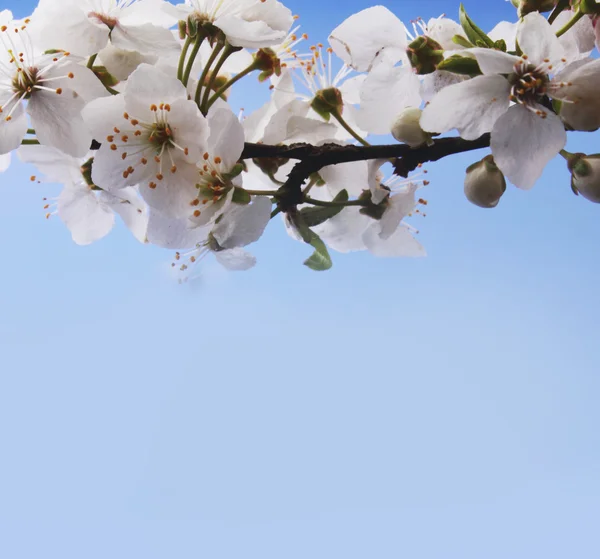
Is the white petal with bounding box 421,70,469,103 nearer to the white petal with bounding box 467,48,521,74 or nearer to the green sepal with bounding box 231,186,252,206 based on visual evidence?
the white petal with bounding box 467,48,521,74

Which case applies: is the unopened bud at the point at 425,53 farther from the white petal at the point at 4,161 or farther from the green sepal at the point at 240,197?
the white petal at the point at 4,161

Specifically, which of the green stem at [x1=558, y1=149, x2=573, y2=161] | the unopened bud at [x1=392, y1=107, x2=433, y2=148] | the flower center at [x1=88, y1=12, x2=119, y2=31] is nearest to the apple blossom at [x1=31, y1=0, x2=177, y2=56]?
the flower center at [x1=88, y1=12, x2=119, y2=31]

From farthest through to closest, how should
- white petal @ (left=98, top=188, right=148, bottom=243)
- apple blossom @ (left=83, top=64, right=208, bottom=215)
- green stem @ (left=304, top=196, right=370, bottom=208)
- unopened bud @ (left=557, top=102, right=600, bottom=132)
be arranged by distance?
1. white petal @ (left=98, top=188, right=148, bottom=243)
2. green stem @ (left=304, top=196, right=370, bottom=208)
3. apple blossom @ (left=83, top=64, right=208, bottom=215)
4. unopened bud @ (left=557, top=102, right=600, bottom=132)

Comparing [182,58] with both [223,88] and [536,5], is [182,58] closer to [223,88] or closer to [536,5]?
[223,88]

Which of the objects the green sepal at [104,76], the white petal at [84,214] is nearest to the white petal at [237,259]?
the white petal at [84,214]

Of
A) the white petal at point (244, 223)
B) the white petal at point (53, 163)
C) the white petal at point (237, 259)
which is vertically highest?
the white petal at point (53, 163)

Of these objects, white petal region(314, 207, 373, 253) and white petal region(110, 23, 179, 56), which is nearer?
white petal region(110, 23, 179, 56)
